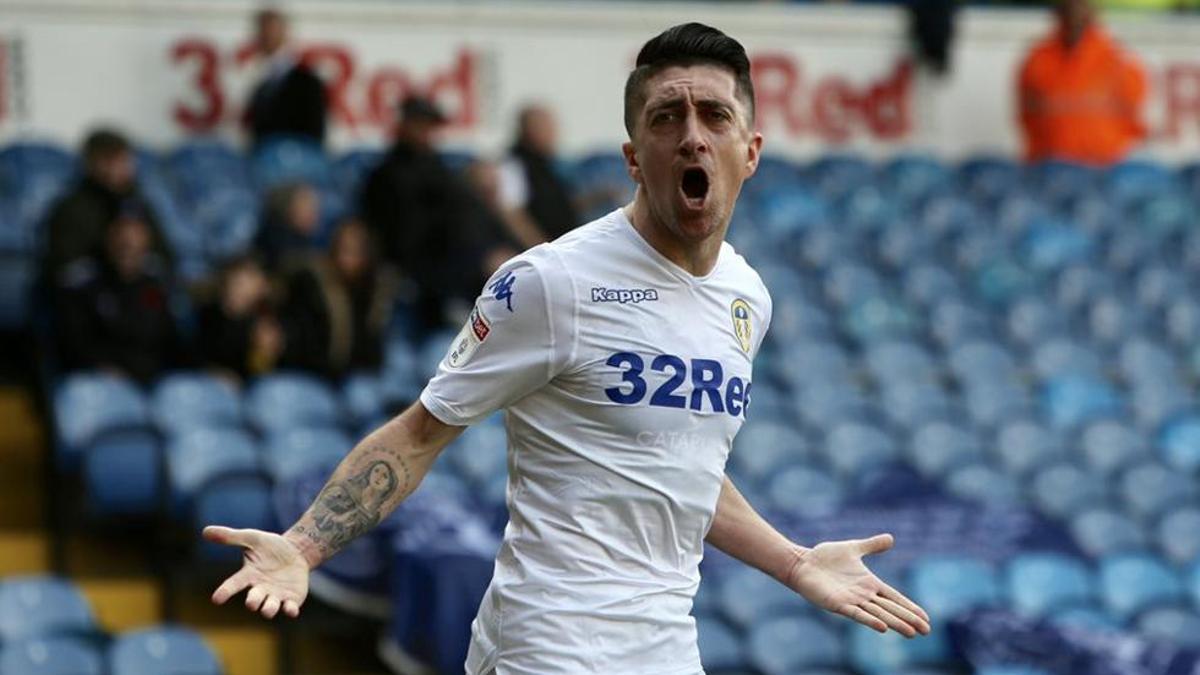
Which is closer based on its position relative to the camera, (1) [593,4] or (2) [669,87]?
(2) [669,87]

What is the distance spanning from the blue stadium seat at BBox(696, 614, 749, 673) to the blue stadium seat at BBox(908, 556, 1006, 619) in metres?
1.07

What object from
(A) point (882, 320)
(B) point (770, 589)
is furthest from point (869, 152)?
(B) point (770, 589)

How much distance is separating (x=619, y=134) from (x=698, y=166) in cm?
1194

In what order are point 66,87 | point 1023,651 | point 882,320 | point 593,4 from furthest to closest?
point 593,4, point 66,87, point 882,320, point 1023,651

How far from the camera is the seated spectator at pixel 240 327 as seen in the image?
10.6m

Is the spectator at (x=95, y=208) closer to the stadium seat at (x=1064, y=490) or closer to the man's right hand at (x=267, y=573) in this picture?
the stadium seat at (x=1064, y=490)

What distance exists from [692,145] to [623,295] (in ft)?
1.11

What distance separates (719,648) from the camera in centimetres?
824

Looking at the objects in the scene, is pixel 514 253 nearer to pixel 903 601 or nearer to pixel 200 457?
pixel 200 457

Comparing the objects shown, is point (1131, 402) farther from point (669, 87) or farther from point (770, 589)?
point (669, 87)

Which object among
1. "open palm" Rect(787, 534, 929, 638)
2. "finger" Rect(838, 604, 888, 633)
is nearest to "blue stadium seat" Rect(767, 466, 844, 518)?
"open palm" Rect(787, 534, 929, 638)

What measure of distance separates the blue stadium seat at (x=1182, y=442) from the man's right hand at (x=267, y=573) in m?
8.61

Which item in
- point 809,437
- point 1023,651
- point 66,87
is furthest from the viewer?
point 66,87

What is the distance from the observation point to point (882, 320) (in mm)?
13188
